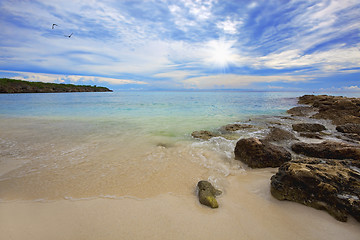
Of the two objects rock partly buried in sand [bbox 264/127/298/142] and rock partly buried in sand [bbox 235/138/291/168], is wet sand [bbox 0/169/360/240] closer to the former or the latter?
rock partly buried in sand [bbox 235/138/291/168]

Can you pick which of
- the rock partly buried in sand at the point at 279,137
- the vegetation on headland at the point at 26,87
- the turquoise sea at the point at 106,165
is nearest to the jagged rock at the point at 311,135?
the rock partly buried in sand at the point at 279,137

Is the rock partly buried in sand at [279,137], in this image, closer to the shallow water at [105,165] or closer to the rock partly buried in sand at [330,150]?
the rock partly buried in sand at [330,150]

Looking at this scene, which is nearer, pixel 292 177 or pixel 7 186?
pixel 292 177

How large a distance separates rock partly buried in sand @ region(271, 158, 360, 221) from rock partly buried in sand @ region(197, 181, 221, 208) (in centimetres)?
130

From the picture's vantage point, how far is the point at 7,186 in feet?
12.6

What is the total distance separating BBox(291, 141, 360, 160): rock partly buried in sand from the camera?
478 cm

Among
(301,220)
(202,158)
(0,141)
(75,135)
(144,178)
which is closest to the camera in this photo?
(301,220)

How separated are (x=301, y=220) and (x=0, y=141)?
10865 mm

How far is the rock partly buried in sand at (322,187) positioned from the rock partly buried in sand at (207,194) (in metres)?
1.30

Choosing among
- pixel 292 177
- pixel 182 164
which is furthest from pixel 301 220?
pixel 182 164

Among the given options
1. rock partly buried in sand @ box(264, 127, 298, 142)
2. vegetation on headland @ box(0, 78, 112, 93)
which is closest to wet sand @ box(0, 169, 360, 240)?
rock partly buried in sand @ box(264, 127, 298, 142)

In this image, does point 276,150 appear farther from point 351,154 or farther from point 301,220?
point 301,220

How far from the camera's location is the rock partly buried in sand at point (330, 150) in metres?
4.78

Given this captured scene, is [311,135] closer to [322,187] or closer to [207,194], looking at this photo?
[322,187]
